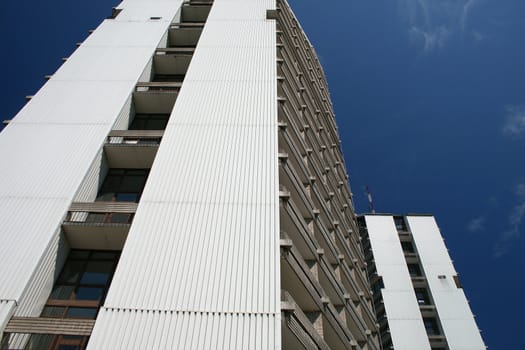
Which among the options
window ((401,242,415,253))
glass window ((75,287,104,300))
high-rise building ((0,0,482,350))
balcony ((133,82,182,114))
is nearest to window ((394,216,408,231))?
window ((401,242,415,253))

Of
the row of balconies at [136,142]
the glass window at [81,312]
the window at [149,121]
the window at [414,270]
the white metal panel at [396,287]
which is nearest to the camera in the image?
the glass window at [81,312]

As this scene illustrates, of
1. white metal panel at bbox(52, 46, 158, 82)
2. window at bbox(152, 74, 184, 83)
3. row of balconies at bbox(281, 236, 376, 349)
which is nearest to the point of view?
row of balconies at bbox(281, 236, 376, 349)

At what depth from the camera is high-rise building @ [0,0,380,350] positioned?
38.9 ft

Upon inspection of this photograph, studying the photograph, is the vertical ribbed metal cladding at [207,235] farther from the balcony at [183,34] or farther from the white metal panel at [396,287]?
the white metal panel at [396,287]

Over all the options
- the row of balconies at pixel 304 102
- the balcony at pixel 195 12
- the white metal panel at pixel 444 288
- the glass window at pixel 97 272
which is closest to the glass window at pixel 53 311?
the glass window at pixel 97 272

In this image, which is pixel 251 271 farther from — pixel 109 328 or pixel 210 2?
pixel 210 2

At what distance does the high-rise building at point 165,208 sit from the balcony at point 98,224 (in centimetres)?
6

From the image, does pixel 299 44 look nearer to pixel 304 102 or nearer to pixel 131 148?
pixel 304 102

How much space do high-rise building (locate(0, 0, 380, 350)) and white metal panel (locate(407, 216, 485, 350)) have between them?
A: 15.8 m

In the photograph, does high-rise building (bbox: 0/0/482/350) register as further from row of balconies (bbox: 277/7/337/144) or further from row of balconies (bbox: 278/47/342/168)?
row of balconies (bbox: 277/7/337/144)

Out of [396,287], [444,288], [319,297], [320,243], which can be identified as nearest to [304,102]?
[320,243]

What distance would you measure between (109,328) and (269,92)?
15.1m

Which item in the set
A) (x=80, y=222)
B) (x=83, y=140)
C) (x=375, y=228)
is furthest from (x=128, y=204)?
(x=375, y=228)

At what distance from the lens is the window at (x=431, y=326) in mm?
39406
